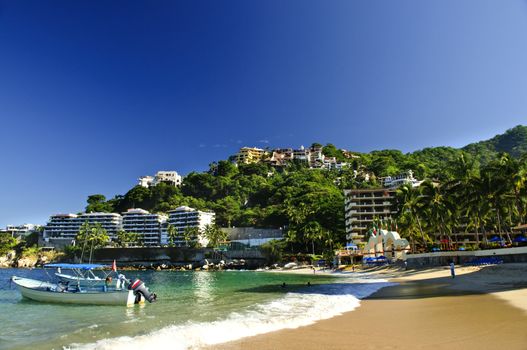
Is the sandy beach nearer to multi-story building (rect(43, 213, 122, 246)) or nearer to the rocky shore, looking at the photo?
the rocky shore

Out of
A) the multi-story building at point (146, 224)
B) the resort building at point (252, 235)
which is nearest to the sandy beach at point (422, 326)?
the resort building at point (252, 235)

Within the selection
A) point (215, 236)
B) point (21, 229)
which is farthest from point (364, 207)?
point (21, 229)

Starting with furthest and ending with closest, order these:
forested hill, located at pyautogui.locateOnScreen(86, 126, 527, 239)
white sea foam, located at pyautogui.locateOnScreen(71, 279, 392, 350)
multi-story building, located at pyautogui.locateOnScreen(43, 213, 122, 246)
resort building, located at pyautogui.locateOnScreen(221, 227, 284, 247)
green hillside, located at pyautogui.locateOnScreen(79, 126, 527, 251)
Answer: multi-story building, located at pyautogui.locateOnScreen(43, 213, 122, 246) → resort building, located at pyautogui.locateOnScreen(221, 227, 284, 247) → forested hill, located at pyautogui.locateOnScreen(86, 126, 527, 239) → green hillside, located at pyautogui.locateOnScreen(79, 126, 527, 251) → white sea foam, located at pyautogui.locateOnScreen(71, 279, 392, 350)

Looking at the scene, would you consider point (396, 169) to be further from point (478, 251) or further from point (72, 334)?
point (72, 334)

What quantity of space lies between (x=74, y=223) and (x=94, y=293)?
484 ft

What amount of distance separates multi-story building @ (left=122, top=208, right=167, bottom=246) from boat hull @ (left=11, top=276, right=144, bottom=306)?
126956 millimetres

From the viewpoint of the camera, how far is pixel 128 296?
991 inches

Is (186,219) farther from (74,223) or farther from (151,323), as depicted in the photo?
(151,323)

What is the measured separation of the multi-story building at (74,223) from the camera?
152m

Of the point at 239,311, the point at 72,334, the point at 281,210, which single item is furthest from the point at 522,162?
the point at 281,210

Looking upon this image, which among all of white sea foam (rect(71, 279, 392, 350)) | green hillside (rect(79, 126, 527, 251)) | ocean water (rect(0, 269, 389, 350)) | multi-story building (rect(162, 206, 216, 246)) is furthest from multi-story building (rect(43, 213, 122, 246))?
white sea foam (rect(71, 279, 392, 350))

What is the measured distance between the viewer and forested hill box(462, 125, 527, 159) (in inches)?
6375

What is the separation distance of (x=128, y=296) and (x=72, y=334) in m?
9.97

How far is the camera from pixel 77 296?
26422 mm
